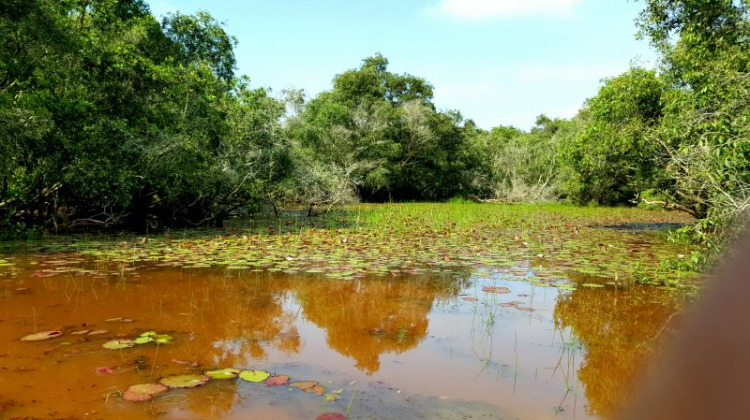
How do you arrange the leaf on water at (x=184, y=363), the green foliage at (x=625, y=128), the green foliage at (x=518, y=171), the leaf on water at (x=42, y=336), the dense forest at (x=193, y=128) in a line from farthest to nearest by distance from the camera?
the green foliage at (x=518, y=171) < the green foliage at (x=625, y=128) < the dense forest at (x=193, y=128) < the leaf on water at (x=42, y=336) < the leaf on water at (x=184, y=363)

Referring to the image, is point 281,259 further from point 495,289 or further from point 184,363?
point 184,363

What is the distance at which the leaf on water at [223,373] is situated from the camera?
2.87m

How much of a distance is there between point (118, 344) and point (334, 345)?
1512mm

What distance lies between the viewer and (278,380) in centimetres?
283

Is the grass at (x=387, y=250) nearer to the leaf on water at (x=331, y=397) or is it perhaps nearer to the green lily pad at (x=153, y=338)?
the green lily pad at (x=153, y=338)

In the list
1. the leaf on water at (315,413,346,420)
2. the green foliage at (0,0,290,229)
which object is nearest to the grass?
the green foliage at (0,0,290,229)

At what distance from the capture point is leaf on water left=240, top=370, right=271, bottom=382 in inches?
112

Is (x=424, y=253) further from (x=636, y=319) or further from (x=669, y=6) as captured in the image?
(x=669, y=6)

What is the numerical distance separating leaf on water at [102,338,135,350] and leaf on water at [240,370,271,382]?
99 cm

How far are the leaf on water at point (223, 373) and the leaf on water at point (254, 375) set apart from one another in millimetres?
51

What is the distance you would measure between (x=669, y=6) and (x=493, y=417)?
931 centimetres

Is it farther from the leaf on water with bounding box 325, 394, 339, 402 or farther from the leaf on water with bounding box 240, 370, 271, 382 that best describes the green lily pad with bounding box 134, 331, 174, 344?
the leaf on water with bounding box 325, 394, 339, 402

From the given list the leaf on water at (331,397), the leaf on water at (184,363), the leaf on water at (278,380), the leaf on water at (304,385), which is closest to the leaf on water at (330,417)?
the leaf on water at (331,397)

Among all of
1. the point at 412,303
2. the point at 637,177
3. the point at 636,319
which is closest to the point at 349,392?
the point at 412,303
